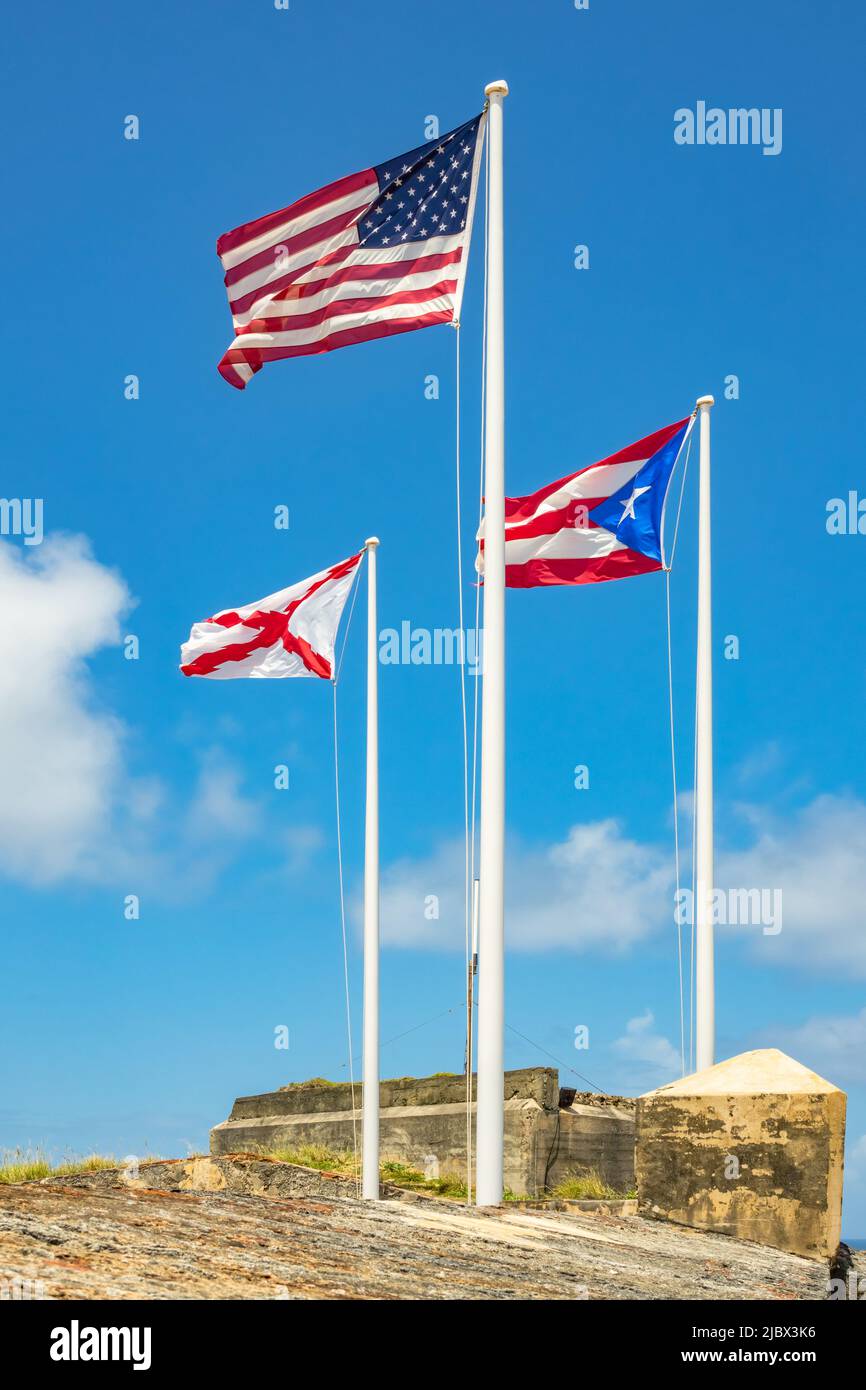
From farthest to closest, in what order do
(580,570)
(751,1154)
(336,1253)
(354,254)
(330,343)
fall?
(580,570) < (330,343) < (354,254) < (751,1154) < (336,1253)

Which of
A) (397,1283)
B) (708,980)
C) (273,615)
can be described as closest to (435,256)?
(273,615)

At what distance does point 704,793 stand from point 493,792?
18.5 feet

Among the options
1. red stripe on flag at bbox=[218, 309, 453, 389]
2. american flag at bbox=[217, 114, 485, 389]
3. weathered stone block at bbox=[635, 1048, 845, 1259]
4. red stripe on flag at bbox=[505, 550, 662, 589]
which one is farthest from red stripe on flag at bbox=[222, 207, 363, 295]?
weathered stone block at bbox=[635, 1048, 845, 1259]

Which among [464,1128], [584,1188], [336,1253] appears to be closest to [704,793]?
[584,1188]

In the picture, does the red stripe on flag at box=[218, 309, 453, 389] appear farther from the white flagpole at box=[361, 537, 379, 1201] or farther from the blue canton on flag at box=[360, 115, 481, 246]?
the white flagpole at box=[361, 537, 379, 1201]

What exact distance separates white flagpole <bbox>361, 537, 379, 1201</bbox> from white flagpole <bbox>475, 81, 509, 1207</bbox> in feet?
22.2

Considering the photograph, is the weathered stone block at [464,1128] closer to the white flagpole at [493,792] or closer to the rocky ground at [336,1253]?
the white flagpole at [493,792]

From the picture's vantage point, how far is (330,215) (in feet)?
45.5

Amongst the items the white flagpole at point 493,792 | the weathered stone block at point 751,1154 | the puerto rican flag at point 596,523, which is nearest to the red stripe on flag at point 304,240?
the white flagpole at point 493,792

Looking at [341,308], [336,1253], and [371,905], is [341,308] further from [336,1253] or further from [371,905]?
[336,1253]

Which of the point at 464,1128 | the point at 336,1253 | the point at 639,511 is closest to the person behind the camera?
the point at 336,1253

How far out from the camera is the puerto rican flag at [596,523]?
16.5m

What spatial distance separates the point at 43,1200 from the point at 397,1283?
139 cm

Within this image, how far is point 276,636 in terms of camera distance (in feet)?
64.5
